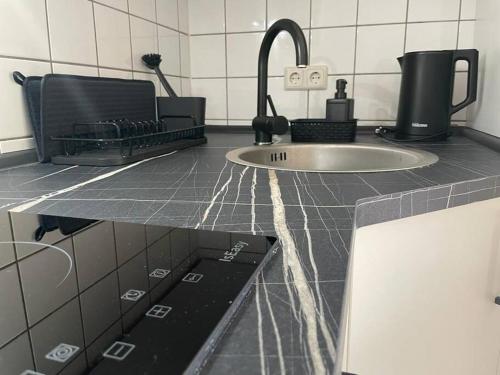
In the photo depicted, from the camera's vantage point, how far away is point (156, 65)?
1.29 metres

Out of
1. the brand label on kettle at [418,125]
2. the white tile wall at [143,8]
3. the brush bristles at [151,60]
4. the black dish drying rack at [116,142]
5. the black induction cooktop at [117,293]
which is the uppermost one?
the white tile wall at [143,8]

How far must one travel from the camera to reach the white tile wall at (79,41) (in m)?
0.84

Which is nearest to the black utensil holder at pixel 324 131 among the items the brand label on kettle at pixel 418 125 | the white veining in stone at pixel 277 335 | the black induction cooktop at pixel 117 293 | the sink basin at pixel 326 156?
the sink basin at pixel 326 156

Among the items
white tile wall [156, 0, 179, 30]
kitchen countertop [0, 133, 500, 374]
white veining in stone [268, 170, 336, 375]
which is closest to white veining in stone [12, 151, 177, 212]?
kitchen countertop [0, 133, 500, 374]

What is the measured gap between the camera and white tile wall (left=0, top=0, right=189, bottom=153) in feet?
2.75

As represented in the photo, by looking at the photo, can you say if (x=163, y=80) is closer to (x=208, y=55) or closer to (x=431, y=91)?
(x=208, y=55)

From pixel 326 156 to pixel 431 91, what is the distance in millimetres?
346

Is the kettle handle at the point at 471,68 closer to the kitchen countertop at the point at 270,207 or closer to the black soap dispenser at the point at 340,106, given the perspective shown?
the kitchen countertop at the point at 270,207

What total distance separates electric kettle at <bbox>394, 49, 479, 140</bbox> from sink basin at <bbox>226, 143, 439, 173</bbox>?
13 cm

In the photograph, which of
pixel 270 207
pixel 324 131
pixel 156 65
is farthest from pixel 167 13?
pixel 270 207

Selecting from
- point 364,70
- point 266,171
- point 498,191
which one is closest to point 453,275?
point 498,191

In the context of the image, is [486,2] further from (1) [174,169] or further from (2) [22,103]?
(2) [22,103]

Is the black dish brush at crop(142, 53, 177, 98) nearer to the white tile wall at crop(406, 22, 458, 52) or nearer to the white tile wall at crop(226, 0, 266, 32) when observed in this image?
the white tile wall at crop(226, 0, 266, 32)

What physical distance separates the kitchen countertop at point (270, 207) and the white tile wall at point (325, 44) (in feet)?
1.47
